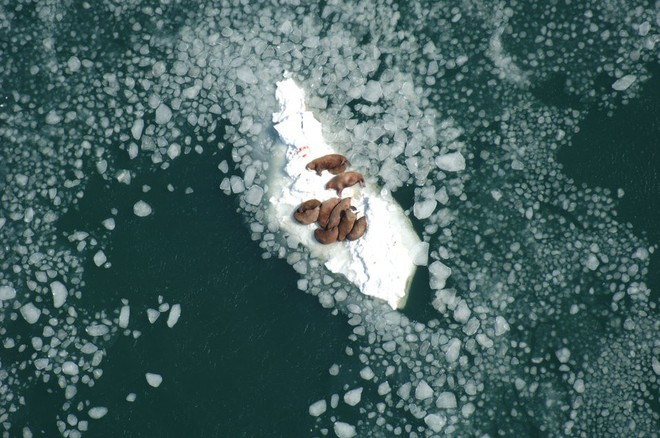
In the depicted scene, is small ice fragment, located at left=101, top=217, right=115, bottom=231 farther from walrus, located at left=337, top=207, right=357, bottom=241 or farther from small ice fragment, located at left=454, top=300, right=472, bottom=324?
small ice fragment, located at left=454, top=300, right=472, bottom=324

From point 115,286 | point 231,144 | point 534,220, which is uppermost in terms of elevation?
point 534,220

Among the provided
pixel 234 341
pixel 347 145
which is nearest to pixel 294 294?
pixel 234 341

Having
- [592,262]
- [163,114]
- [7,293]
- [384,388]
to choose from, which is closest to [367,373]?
[384,388]

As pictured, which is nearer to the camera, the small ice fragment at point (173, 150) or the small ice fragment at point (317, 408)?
the small ice fragment at point (317, 408)

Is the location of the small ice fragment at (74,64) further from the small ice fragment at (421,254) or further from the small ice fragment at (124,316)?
the small ice fragment at (421,254)

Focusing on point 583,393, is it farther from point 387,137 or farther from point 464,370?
point 387,137

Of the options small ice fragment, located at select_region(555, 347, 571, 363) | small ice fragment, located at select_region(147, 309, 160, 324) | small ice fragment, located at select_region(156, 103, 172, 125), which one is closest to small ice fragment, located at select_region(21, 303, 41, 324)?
small ice fragment, located at select_region(147, 309, 160, 324)

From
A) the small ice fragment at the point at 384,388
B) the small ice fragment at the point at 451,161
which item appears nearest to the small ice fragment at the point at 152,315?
the small ice fragment at the point at 384,388
